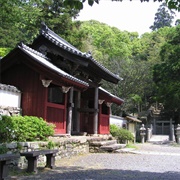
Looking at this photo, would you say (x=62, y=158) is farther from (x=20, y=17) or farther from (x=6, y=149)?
(x=20, y=17)

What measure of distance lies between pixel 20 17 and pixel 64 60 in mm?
4900

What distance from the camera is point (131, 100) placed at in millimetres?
35812

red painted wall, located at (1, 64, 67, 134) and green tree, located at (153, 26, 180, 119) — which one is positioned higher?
green tree, located at (153, 26, 180, 119)

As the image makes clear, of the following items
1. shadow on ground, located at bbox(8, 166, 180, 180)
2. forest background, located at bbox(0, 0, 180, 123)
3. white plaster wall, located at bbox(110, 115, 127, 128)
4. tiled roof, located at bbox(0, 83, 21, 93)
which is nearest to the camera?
shadow on ground, located at bbox(8, 166, 180, 180)

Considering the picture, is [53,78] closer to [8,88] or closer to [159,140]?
[8,88]

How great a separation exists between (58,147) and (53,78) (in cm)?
273

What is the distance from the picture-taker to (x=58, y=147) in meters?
11.6

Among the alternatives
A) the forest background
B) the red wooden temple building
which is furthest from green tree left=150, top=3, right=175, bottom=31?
the red wooden temple building

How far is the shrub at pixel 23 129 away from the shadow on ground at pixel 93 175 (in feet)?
4.54

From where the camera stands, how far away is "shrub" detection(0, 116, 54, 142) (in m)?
8.92

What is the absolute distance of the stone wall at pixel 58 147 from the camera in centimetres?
900

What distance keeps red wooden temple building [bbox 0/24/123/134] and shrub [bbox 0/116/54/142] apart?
1.09 meters

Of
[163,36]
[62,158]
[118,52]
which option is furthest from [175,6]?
[163,36]

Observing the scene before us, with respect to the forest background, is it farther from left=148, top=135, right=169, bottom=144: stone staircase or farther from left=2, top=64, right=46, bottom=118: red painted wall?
left=2, top=64, right=46, bottom=118: red painted wall
